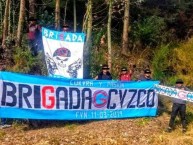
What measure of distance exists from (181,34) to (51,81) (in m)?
10.3

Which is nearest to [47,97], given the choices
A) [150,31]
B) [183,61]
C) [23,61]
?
[23,61]

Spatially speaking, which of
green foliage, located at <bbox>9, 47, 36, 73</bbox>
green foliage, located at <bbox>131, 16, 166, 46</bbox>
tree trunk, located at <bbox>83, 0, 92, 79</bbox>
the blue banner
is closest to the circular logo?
the blue banner

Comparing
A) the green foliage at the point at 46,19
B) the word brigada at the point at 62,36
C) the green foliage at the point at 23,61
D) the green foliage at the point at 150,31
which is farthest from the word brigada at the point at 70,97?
the green foliage at the point at 46,19

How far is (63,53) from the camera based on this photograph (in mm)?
14266

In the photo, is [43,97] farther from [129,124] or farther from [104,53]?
[104,53]

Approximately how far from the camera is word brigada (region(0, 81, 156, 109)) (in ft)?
39.6

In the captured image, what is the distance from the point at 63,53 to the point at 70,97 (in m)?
1.90

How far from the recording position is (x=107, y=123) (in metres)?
13.1

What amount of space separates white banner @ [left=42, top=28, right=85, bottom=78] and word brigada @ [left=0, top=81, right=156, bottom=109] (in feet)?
4.08

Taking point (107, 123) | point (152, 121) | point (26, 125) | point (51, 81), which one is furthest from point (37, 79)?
point (152, 121)

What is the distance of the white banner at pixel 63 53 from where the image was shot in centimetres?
1404

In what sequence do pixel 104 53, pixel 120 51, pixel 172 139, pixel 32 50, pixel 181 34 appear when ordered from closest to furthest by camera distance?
pixel 172 139 < pixel 32 50 < pixel 104 53 < pixel 120 51 < pixel 181 34

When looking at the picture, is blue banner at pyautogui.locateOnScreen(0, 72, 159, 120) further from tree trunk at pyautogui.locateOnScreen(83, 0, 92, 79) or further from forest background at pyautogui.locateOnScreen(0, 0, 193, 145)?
tree trunk at pyautogui.locateOnScreen(83, 0, 92, 79)

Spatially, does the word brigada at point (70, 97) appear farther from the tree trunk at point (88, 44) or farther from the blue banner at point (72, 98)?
the tree trunk at point (88, 44)
